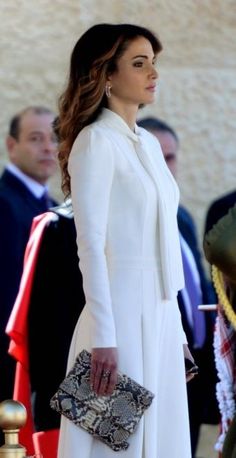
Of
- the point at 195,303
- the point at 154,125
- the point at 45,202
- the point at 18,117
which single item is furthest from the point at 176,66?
the point at 195,303

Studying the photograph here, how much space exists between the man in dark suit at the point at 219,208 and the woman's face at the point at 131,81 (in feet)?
8.20

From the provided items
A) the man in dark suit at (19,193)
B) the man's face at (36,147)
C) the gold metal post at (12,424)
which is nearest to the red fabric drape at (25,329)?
the man in dark suit at (19,193)

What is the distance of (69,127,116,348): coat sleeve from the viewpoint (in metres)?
5.48

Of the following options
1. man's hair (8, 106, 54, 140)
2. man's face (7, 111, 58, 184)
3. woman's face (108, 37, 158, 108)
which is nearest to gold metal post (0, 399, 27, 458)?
woman's face (108, 37, 158, 108)

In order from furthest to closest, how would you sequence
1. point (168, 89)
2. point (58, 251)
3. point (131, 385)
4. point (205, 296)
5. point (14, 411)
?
point (168, 89) → point (205, 296) → point (58, 251) → point (131, 385) → point (14, 411)

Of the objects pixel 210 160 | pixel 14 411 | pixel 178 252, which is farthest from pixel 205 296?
pixel 14 411

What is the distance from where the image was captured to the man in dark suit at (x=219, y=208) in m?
8.24

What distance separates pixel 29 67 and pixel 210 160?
89 centimetres

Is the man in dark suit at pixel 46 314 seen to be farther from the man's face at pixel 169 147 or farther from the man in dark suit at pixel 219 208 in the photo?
the man in dark suit at pixel 219 208

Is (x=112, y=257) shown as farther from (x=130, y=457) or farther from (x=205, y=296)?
(x=205, y=296)

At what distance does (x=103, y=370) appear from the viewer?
548 cm

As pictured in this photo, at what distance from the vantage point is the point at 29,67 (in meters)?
8.38

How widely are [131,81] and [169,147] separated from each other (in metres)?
2.29

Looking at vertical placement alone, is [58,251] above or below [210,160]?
below
